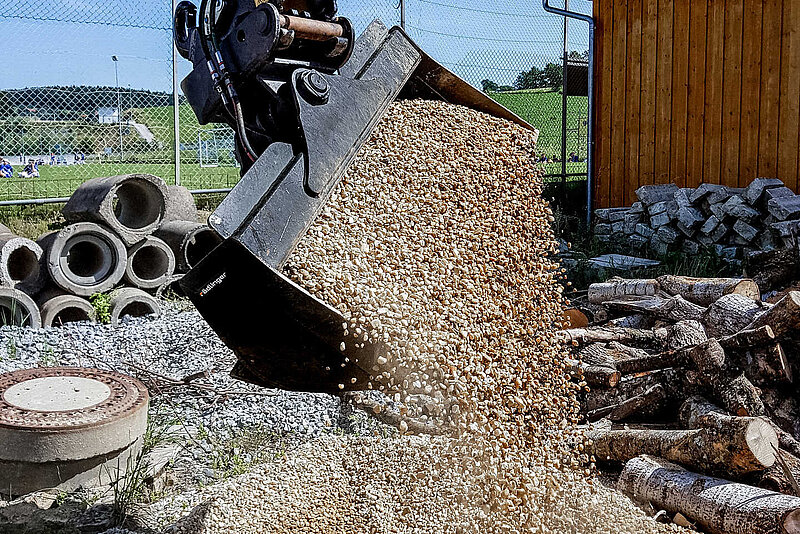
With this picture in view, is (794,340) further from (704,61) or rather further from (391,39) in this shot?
(704,61)

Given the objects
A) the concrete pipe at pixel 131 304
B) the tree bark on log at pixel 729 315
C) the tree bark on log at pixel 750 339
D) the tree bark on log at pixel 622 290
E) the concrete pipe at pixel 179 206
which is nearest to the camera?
the tree bark on log at pixel 750 339

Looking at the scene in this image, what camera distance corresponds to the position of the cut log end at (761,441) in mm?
2871

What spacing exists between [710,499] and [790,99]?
6.17 meters

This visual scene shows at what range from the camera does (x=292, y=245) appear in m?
2.07

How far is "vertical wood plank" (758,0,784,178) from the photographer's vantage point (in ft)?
25.8

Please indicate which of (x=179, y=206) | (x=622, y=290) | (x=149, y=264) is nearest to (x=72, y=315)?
(x=149, y=264)

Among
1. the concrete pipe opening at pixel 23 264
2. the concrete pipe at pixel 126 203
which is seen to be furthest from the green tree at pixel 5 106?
the concrete pipe opening at pixel 23 264

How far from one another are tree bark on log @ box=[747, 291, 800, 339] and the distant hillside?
6985 millimetres

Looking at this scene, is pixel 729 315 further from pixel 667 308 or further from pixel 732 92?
pixel 732 92

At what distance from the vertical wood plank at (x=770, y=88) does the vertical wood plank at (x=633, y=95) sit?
1446 millimetres

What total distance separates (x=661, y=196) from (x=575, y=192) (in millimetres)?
1908

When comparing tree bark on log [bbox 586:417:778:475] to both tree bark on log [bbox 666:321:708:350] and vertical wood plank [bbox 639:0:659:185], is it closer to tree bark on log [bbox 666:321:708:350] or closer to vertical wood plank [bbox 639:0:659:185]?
tree bark on log [bbox 666:321:708:350]

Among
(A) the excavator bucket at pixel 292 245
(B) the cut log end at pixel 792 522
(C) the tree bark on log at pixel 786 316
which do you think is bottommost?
(B) the cut log end at pixel 792 522

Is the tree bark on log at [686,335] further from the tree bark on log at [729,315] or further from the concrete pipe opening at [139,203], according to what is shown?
the concrete pipe opening at [139,203]
